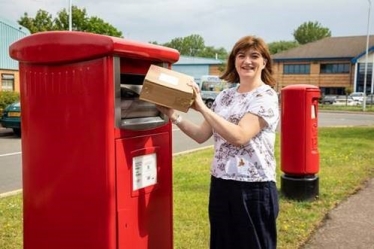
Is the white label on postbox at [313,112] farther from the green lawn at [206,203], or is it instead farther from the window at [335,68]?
the window at [335,68]

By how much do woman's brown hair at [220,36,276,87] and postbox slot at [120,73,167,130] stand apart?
1.79 feet

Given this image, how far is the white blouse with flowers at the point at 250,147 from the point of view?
2.31 metres

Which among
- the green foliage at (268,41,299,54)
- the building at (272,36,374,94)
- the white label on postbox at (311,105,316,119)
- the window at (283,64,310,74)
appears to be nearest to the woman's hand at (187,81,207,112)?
the white label on postbox at (311,105,316,119)

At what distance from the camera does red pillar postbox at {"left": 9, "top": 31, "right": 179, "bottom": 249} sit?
1917 millimetres

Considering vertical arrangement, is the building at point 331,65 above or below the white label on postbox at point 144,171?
above

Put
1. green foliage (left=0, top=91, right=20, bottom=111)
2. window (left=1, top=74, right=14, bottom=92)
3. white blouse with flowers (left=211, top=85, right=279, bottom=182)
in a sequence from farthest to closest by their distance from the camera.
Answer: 1. window (left=1, top=74, right=14, bottom=92)
2. green foliage (left=0, top=91, right=20, bottom=111)
3. white blouse with flowers (left=211, top=85, right=279, bottom=182)

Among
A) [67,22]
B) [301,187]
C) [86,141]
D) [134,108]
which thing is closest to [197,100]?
[134,108]

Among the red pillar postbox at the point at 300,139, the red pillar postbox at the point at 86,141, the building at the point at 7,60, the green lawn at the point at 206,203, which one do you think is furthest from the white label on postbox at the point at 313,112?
the building at the point at 7,60

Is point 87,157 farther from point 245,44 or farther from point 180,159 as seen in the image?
point 180,159

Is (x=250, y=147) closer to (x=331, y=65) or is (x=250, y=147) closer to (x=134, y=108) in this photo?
(x=134, y=108)

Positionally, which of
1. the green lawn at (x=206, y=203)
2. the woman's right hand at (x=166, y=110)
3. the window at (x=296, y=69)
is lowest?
the green lawn at (x=206, y=203)

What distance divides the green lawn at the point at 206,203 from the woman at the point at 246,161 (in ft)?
4.37

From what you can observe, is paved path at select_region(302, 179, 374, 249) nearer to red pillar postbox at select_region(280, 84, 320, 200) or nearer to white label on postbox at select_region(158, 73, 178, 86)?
red pillar postbox at select_region(280, 84, 320, 200)

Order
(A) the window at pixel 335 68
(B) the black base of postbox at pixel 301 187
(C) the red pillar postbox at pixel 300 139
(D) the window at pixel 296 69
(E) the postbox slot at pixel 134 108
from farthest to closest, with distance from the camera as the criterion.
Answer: (D) the window at pixel 296 69
(A) the window at pixel 335 68
(B) the black base of postbox at pixel 301 187
(C) the red pillar postbox at pixel 300 139
(E) the postbox slot at pixel 134 108
